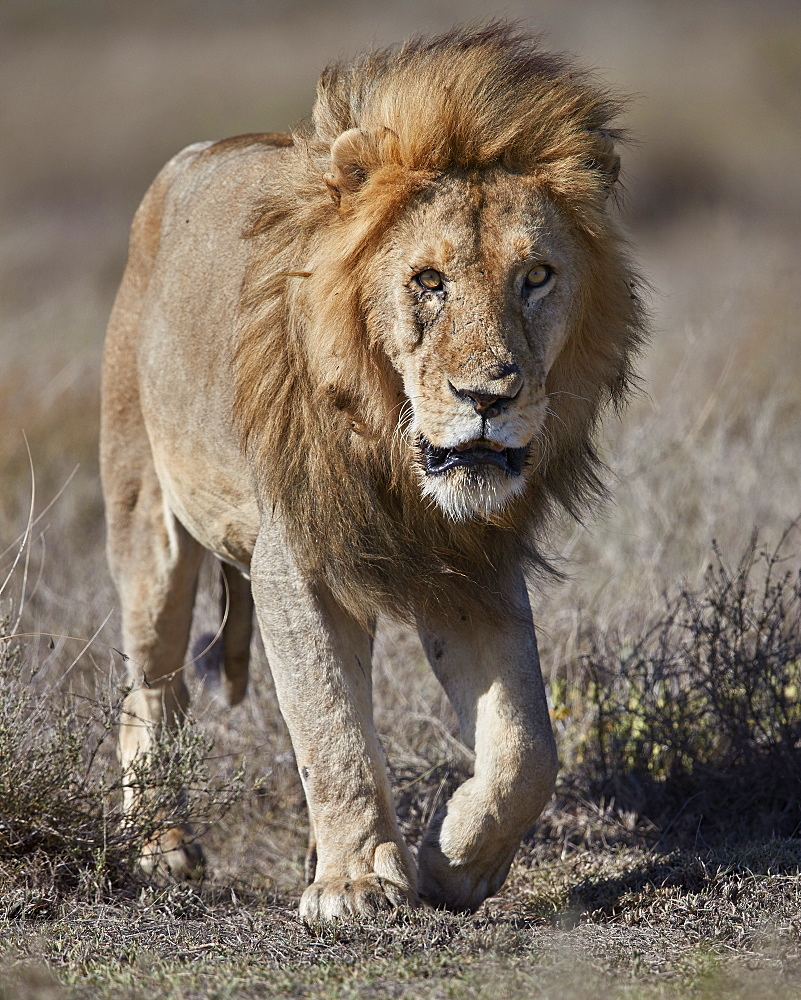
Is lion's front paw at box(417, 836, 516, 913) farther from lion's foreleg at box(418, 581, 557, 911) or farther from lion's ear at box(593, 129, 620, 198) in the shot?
lion's ear at box(593, 129, 620, 198)

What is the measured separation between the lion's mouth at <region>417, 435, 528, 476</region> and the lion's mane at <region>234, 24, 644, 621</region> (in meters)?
0.12

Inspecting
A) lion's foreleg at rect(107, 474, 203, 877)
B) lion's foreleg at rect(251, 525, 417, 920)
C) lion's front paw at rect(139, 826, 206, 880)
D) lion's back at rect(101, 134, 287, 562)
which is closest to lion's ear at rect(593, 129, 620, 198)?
lion's back at rect(101, 134, 287, 562)

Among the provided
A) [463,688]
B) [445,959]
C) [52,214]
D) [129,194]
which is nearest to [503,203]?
[463,688]

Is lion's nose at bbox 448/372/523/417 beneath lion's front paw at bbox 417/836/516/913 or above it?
above

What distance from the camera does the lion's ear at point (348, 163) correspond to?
304 cm

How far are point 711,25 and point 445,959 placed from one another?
30660mm

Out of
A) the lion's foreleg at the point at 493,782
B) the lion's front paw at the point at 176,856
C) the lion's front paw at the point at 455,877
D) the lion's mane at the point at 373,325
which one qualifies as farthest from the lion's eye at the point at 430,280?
the lion's front paw at the point at 176,856

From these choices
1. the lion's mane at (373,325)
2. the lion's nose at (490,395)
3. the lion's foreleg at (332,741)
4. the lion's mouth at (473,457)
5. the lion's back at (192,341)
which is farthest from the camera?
the lion's back at (192,341)

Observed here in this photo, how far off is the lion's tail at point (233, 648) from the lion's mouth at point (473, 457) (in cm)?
175

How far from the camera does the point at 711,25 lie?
30.3 meters

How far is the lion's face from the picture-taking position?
283 cm

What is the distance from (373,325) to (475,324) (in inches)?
11.5

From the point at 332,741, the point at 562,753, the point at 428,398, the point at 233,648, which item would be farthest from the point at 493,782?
the point at 233,648

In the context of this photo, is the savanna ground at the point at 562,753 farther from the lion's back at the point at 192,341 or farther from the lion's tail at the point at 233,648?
the lion's back at the point at 192,341
